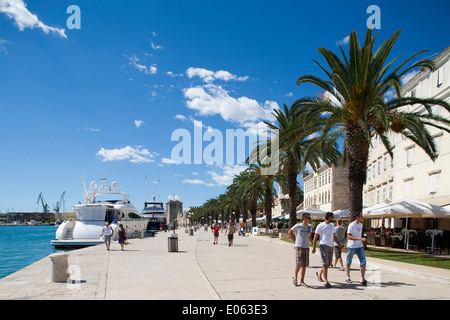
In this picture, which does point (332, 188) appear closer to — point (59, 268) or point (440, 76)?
point (440, 76)

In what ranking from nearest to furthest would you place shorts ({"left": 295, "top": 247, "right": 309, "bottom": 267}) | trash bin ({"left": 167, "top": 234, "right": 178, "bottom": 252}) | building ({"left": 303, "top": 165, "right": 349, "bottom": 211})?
1. shorts ({"left": 295, "top": 247, "right": 309, "bottom": 267})
2. trash bin ({"left": 167, "top": 234, "right": 178, "bottom": 252})
3. building ({"left": 303, "top": 165, "right": 349, "bottom": 211})

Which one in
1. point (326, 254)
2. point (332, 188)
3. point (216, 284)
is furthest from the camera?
point (332, 188)

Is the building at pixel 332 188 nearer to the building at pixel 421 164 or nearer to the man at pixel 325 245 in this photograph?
the building at pixel 421 164

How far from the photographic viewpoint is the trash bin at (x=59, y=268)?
9578 millimetres

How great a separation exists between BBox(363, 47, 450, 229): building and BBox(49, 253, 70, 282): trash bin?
50.9ft

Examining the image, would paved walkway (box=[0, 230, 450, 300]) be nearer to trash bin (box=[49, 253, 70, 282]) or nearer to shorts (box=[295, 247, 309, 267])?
trash bin (box=[49, 253, 70, 282])

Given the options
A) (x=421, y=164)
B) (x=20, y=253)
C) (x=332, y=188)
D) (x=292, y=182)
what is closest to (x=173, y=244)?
(x=292, y=182)

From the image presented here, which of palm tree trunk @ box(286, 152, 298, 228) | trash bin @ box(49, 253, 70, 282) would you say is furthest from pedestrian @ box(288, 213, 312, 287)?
palm tree trunk @ box(286, 152, 298, 228)

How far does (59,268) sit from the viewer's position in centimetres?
959

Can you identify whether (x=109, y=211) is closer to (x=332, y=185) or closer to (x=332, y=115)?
(x=332, y=115)

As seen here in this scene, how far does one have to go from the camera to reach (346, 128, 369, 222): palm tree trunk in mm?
18000

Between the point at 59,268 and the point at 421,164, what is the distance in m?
26.3

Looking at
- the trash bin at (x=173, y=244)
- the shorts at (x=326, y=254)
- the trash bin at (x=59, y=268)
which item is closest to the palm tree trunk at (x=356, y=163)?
the trash bin at (x=173, y=244)
